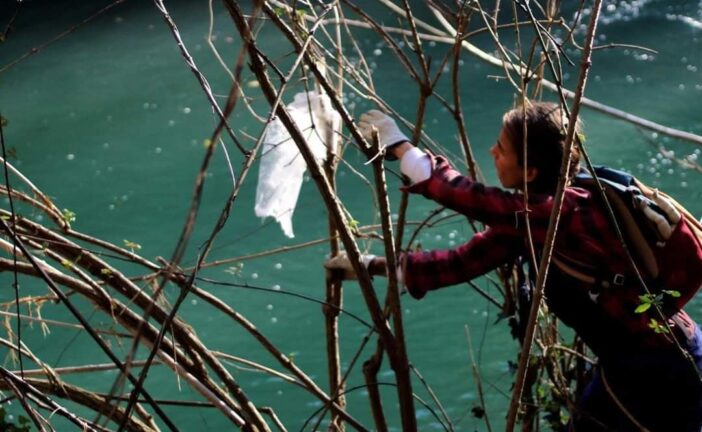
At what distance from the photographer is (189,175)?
6035 millimetres

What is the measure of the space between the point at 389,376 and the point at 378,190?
2423 millimetres

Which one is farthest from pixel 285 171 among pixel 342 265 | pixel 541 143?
pixel 541 143

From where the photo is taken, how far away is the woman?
1400mm

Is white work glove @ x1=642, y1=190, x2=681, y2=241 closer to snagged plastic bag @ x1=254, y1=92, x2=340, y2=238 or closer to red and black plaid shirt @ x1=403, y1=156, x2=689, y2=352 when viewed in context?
red and black plaid shirt @ x1=403, y1=156, x2=689, y2=352

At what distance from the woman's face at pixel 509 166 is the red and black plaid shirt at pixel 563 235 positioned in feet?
0.24

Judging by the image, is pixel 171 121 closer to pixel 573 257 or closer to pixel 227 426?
pixel 227 426

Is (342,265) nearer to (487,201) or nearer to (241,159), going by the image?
(487,201)

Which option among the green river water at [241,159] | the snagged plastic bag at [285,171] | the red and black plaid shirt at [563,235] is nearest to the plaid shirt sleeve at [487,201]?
the red and black plaid shirt at [563,235]

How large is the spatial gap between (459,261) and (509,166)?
17 cm

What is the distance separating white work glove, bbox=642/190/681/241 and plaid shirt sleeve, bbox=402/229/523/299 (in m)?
0.21

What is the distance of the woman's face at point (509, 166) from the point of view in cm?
148

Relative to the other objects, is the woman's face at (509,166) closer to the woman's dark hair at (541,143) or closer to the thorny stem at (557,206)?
the woman's dark hair at (541,143)

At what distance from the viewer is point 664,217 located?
1.40 metres

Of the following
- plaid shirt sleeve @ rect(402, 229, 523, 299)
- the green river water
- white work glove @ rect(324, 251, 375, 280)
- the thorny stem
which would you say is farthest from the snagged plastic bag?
the thorny stem
